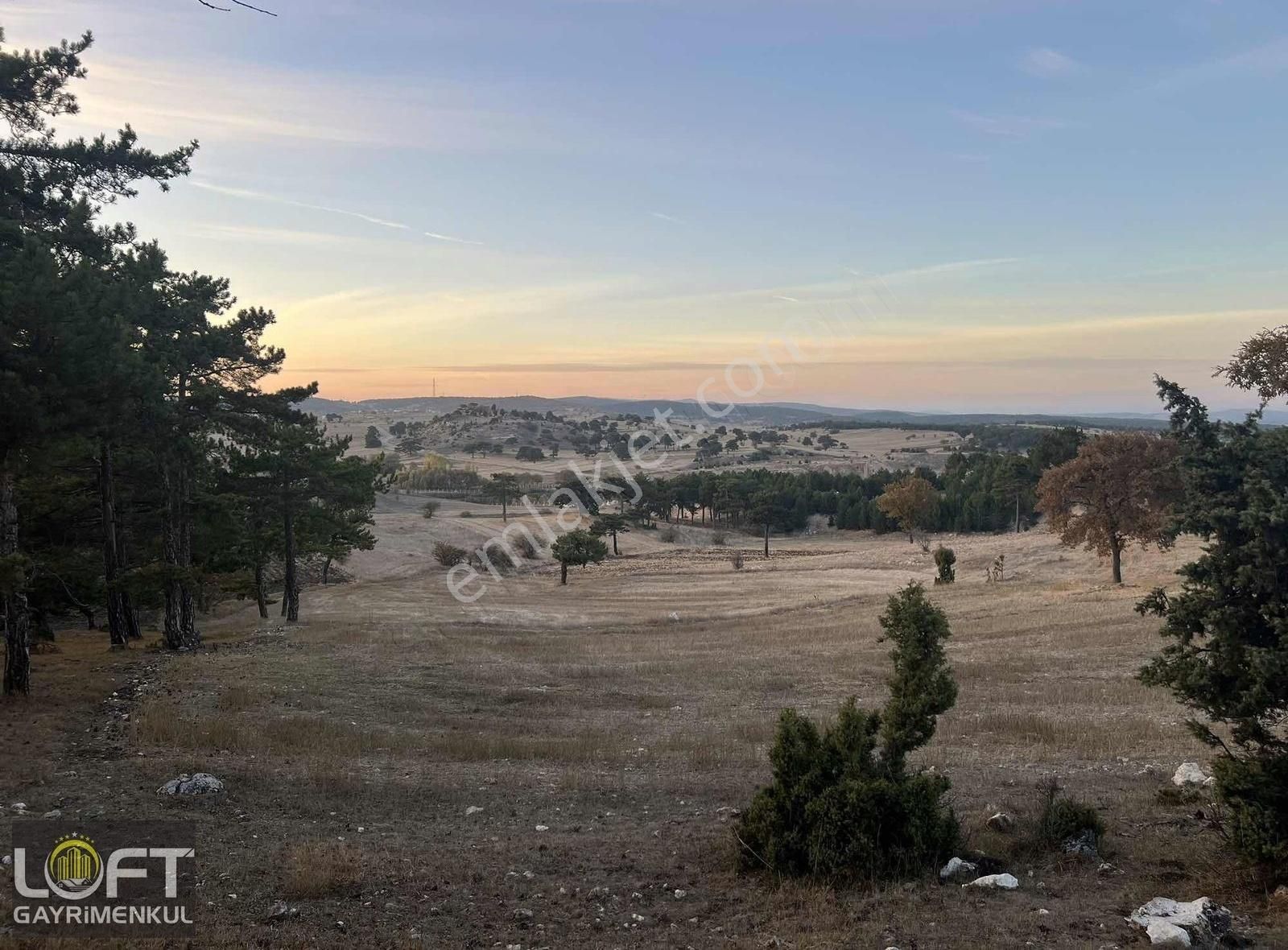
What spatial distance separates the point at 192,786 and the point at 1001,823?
1044 centimetres

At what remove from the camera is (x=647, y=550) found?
276ft

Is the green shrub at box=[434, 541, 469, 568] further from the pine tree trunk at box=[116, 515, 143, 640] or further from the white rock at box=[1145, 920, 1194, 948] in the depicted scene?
the white rock at box=[1145, 920, 1194, 948]

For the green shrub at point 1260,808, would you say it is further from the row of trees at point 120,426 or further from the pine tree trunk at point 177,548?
the pine tree trunk at point 177,548

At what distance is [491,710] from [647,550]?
2551 inches

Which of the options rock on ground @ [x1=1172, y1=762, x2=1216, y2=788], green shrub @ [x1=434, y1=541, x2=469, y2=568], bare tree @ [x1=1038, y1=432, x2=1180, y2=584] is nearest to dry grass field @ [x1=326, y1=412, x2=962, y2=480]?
green shrub @ [x1=434, y1=541, x2=469, y2=568]

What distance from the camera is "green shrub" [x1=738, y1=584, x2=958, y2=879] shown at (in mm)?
8594

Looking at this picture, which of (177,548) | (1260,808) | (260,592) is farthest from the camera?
(260,592)

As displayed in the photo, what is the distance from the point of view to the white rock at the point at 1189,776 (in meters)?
11.2

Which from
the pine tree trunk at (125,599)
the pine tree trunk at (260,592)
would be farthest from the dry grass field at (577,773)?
the pine tree trunk at (260,592)

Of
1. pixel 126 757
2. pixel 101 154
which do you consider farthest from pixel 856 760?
pixel 101 154

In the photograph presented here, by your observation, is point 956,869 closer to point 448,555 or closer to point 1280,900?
point 1280,900

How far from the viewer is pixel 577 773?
13.5 m

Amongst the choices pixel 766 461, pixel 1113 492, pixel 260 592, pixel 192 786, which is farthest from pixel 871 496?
pixel 192 786

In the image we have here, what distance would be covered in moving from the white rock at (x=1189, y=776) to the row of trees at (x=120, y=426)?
711 inches
